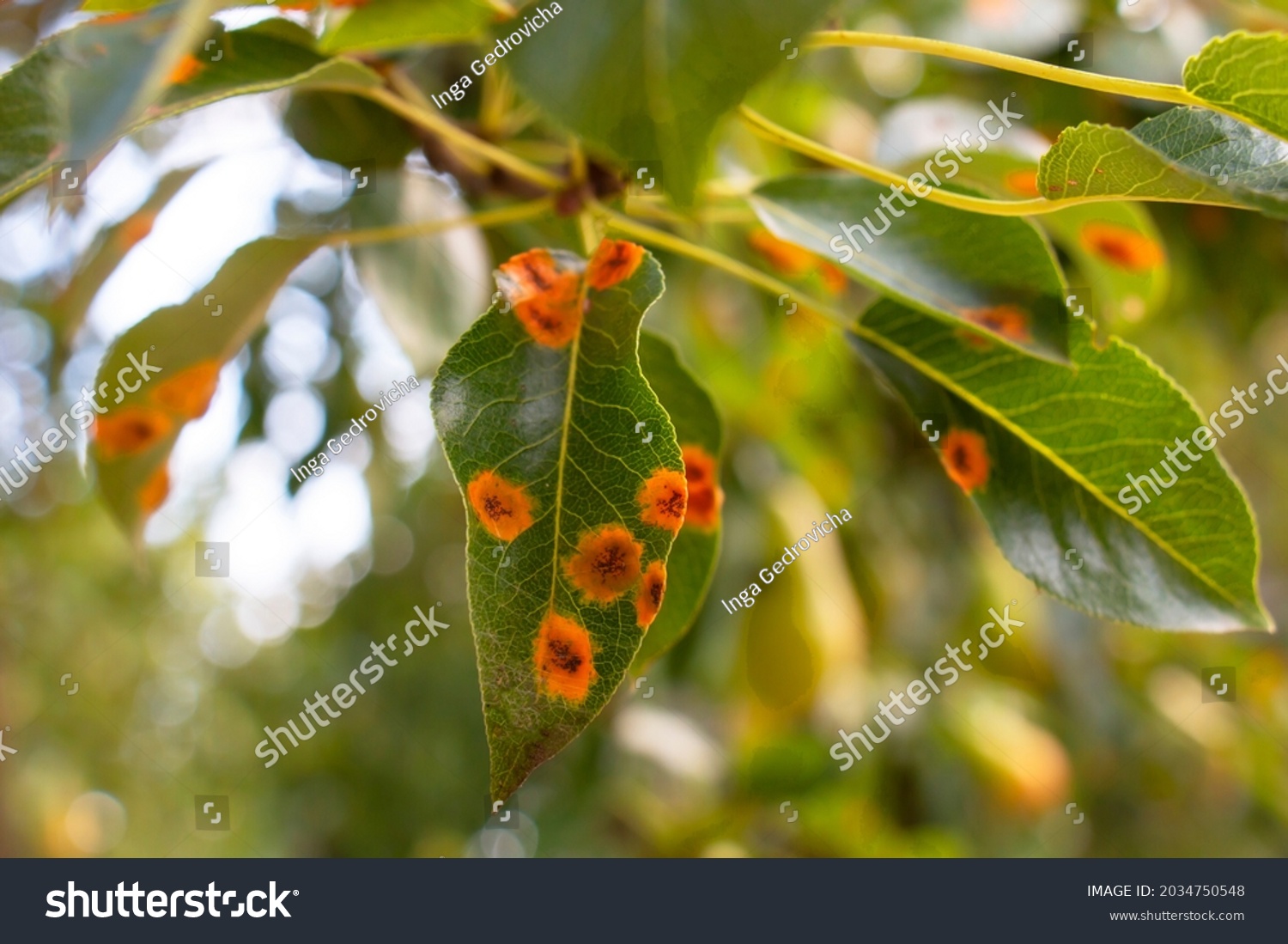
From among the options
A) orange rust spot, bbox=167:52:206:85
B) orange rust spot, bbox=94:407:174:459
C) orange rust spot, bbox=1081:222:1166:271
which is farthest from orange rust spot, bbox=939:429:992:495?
orange rust spot, bbox=94:407:174:459

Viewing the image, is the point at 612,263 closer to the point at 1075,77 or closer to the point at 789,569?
the point at 1075,77

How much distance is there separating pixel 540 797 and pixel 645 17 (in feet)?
5.19

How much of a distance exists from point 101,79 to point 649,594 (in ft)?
0.90

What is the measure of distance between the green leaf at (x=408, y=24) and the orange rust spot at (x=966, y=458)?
1.17ft

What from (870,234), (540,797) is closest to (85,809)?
(540,797)

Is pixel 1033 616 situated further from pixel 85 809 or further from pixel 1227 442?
pixel 85 809

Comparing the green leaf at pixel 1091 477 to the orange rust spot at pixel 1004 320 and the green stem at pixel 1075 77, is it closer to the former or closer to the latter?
the orange rust spot at pixel 1004 320

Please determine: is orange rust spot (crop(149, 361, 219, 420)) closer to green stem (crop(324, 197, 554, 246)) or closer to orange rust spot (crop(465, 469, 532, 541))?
green stem (crop(324, 197, 554, 246))

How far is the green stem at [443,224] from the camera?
2.10 ft

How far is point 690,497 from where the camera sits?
562 millimetres

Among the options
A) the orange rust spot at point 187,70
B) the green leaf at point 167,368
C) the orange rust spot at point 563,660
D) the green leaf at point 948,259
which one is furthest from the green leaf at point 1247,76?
the green leaf at point 167,368

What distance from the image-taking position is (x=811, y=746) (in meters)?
1.30

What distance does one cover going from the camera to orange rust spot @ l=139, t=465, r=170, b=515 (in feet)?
2.42

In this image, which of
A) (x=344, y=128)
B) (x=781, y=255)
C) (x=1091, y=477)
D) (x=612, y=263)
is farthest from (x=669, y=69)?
(x=781, y=255)
